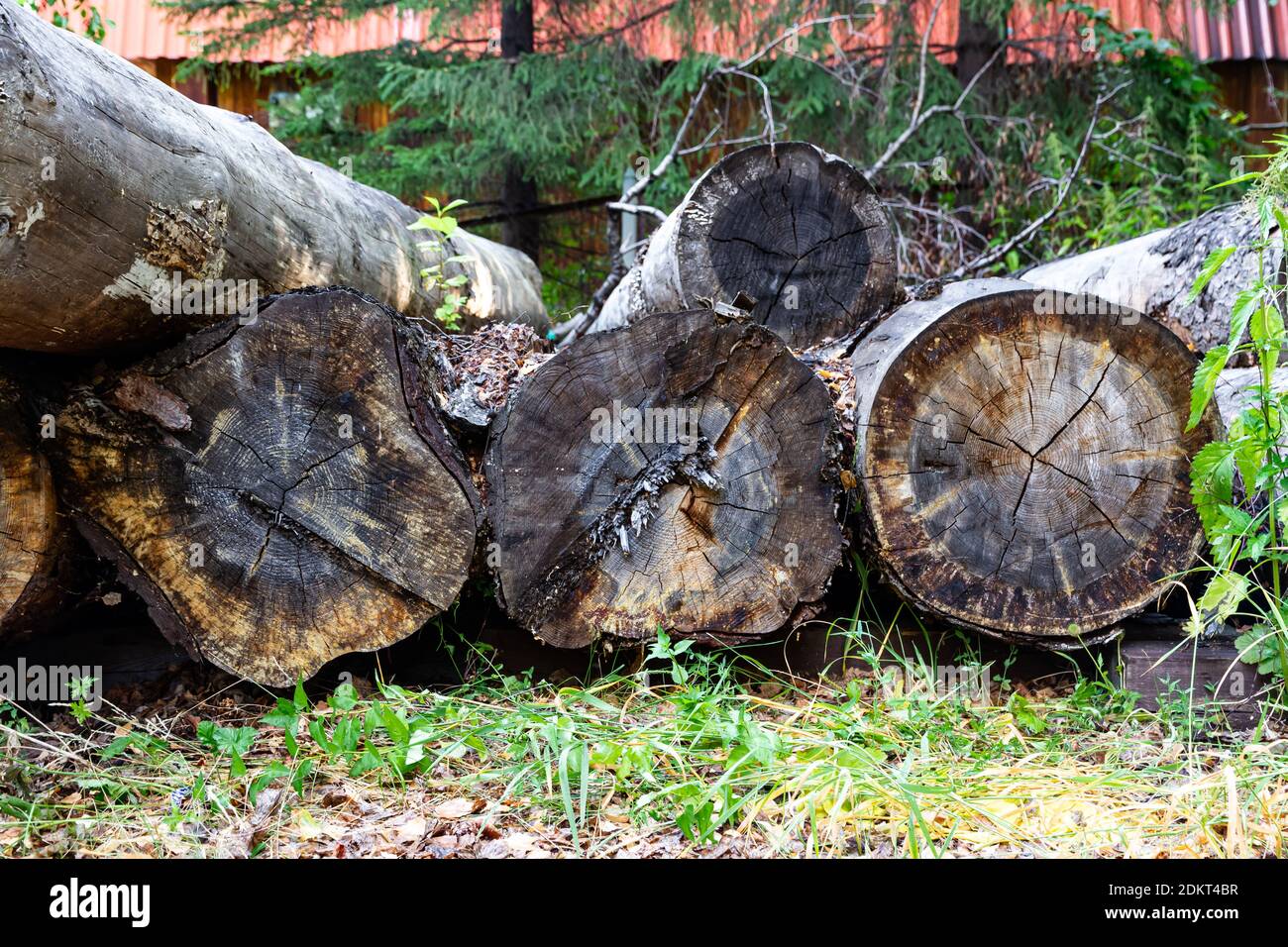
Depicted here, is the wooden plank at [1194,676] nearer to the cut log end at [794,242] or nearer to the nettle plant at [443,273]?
the cut log end at [794,242]

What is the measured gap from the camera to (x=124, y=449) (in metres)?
2.93

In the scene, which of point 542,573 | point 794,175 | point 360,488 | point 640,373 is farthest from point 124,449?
point 794,175

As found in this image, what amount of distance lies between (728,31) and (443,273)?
180 inches

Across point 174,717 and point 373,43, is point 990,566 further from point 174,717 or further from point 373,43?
point 373,43

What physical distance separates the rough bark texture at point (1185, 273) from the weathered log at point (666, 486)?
5.44 feet

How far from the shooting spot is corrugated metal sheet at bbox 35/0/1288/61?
7.92 m

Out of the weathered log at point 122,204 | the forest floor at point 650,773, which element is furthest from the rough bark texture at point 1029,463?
the weathered log at point 122,204

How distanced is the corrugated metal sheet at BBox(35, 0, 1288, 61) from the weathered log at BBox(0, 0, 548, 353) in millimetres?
5227

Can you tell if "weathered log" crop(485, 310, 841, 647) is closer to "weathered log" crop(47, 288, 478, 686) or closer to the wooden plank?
"weathered log" crop(47, 288, 478, 686)

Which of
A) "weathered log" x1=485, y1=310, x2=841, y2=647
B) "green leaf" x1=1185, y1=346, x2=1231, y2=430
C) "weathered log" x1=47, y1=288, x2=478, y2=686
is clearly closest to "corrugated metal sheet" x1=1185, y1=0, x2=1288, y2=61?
"green leaf" x1=1185, y1=346, x2=1231, y2=430

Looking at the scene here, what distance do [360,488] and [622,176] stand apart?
18.3 feet

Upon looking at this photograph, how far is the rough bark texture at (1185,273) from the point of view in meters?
3.84

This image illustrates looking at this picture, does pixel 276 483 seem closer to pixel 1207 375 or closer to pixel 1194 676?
pixel 1207 375

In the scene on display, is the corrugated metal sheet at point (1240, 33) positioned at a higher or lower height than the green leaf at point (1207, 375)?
higher
